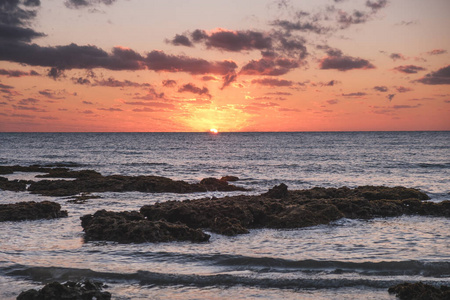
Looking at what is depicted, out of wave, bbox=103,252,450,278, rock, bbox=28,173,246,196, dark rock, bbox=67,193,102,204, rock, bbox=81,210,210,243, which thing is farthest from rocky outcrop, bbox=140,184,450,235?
rock, bbox=28,173,246,196

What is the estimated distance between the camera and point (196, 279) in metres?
10.8

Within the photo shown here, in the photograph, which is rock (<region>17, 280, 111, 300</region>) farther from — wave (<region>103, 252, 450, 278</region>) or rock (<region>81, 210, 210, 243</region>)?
rock (<region>81, 210, 210, 243</region>)

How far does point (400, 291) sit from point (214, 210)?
9.28 meters

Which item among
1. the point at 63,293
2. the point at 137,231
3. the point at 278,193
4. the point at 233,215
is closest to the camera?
the point at 63,293

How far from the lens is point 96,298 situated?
9055 mm

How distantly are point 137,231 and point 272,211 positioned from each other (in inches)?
255

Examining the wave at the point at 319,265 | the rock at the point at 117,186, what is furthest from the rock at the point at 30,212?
the rock at the point at 117,186

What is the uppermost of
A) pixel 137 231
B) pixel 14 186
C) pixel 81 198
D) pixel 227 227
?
pixel 137 231

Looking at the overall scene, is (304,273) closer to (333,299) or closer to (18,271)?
(333,299)

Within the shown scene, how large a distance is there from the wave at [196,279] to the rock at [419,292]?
24.2 inches

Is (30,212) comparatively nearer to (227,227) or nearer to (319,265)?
(227,227)

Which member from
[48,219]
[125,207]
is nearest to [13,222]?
[48,219]

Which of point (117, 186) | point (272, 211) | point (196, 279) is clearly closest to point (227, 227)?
point (272, 211)

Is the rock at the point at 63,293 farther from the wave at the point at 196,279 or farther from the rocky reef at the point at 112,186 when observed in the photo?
the rocky reef at the point at 112,186
